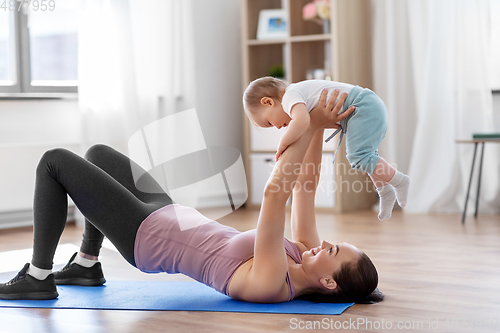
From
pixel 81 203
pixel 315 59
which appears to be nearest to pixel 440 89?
pixel 315 59

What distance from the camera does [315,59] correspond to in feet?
15.2

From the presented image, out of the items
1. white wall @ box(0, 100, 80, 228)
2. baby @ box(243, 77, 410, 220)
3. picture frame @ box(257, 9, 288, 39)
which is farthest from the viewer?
picture frame @ box(257, 9, 288, 39)

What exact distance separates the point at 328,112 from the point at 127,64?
258 centimetres

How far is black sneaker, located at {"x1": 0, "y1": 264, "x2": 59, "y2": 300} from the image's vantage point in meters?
1.86

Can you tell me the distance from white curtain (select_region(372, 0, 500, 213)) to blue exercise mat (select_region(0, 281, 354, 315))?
102 inches

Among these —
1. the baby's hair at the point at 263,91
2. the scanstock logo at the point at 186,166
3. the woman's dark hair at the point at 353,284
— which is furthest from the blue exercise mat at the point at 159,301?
the baby's hair at the point at 263,91

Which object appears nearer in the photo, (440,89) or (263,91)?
(263,91)

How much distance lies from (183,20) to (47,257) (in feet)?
9.54

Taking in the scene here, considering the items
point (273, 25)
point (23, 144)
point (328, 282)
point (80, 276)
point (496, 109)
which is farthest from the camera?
point (273, 25)

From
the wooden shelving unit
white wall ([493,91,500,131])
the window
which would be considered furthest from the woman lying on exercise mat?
white wall ([493,91,500,131])

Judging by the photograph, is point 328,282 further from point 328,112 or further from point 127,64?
point 127,64

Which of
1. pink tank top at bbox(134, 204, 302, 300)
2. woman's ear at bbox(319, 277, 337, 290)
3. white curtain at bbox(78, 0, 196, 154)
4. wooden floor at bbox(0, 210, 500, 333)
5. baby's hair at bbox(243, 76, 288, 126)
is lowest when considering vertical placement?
wooden floor at bbox(0, 210, 500, 333)

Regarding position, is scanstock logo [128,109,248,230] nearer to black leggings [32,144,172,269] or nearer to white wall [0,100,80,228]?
black leggings [32,144,172,269]

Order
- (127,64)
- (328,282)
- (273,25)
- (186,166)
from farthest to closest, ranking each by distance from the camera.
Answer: (273,25) → (127,64) → (186,166) → (328,282)
